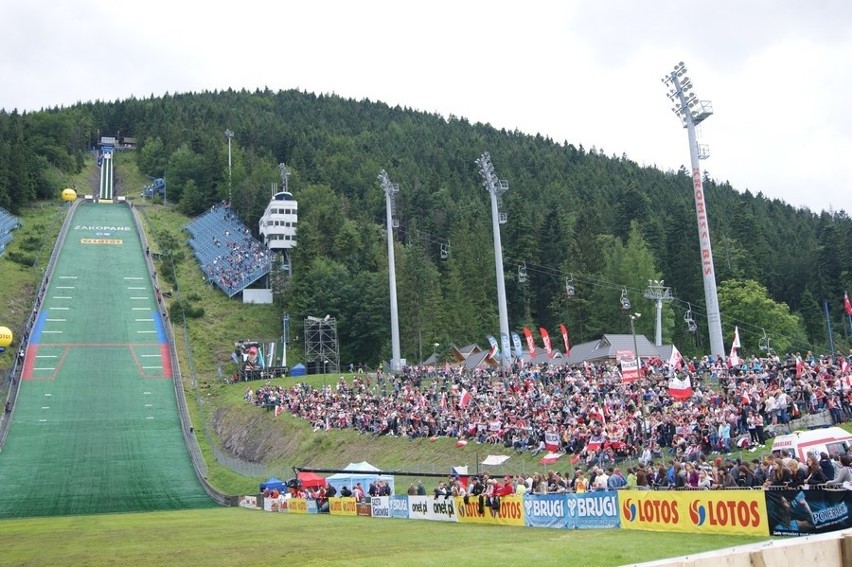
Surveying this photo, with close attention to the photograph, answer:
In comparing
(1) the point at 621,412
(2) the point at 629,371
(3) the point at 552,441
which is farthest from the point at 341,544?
(2) the point at 629,371

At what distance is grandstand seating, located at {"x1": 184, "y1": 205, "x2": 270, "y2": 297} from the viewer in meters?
92.3

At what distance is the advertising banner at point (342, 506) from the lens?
104 ft

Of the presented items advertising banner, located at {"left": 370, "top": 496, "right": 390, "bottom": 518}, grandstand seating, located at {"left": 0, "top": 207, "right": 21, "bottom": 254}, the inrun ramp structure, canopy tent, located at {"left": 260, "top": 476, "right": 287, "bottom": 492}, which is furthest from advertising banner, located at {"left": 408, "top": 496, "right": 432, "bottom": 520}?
grandstand seating, located at {"left": 0, "top": 207, "right": 21, "bottom": 254}

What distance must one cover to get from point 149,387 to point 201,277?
32.9 meters

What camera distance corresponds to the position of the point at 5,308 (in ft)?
251

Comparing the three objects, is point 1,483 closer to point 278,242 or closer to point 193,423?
point 193,423

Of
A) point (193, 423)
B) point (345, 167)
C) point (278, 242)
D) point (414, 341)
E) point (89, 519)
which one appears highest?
point (345, 167)

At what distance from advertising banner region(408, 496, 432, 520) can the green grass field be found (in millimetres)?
864

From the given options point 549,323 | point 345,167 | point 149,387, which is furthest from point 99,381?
point 345,167

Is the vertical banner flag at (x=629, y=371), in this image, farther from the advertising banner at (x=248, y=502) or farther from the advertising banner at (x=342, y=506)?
the advertising banner at (x=248, y=502)

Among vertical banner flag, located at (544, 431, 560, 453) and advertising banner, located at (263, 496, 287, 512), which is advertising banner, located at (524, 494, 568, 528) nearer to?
vertical banner flag, located at (544, 431, 560, 453)

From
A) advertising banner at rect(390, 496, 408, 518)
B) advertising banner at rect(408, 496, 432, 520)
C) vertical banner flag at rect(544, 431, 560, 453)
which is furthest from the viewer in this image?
vertical banner flag at rect(544, 431, 560, 453)

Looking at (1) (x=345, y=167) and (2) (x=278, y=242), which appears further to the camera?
(1) (x=345, y=167)

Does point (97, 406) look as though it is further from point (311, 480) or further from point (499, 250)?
point (499, 250)
